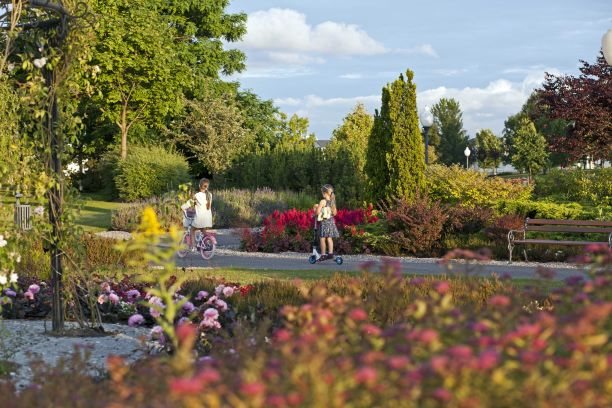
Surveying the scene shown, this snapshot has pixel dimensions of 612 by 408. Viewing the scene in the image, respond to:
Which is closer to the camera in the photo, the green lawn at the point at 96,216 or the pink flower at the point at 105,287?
the pink flower at the point at 105,287

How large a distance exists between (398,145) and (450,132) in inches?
2263

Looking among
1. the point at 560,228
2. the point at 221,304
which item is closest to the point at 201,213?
the point at 560,228

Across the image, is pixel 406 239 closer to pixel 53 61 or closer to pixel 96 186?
pixel 53 61

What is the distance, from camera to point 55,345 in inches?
273

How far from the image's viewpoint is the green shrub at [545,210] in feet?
55.2

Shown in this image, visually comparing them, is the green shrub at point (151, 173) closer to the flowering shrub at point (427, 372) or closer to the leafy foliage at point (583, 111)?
the leafy foliage at point (583, 111)

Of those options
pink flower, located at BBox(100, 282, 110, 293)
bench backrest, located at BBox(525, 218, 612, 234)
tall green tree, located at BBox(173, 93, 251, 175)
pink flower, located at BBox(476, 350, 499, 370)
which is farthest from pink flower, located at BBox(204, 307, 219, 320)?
tall green tree, located at BBox(173, 93, 251, 175)

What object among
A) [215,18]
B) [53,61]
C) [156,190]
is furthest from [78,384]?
[215,18]

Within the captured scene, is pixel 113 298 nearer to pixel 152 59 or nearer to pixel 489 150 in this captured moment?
pixel 152 59

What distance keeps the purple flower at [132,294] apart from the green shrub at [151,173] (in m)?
24.4

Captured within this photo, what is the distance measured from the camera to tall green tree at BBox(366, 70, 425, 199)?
738 inches

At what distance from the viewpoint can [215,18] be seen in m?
43.9

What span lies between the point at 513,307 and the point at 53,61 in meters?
5.13

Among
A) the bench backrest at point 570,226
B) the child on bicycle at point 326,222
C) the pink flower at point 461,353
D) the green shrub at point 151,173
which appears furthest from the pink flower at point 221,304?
the green shrub at point 151,173
